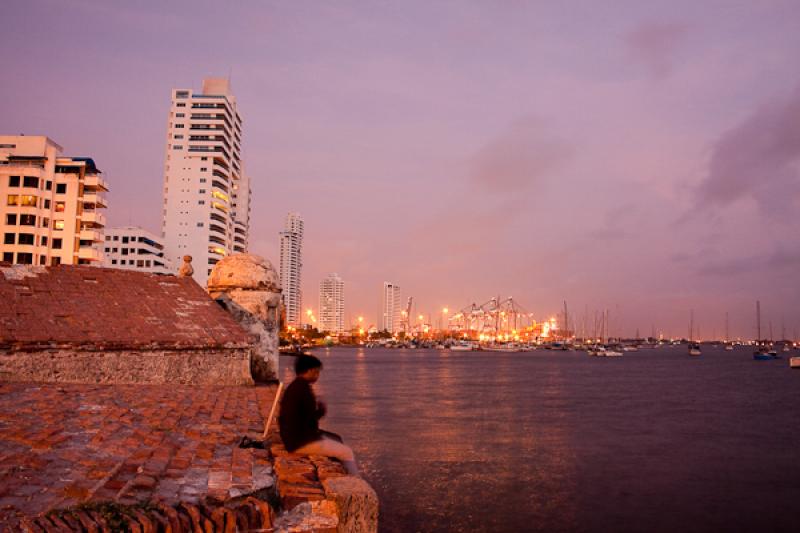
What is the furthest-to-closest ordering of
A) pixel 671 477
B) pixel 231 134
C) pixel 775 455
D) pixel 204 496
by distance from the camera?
pixel 231 134
pixel 775 455
pixel 671 477
pixel 204 496

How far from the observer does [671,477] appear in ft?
57.4

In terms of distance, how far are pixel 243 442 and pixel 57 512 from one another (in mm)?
2936

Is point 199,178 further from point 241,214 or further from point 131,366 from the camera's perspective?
point 131,366

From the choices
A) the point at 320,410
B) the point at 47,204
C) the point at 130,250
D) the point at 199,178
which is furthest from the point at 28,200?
the point at 320,410

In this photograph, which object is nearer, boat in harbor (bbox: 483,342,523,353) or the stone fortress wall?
the stone fortress wall

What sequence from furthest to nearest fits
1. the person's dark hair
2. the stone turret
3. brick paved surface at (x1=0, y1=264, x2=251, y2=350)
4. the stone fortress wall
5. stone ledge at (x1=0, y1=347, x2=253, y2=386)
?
the stone turret, brick paved surface at (x1=0, y1=264, x2=251, y2=350), stone ledge at (x1=0, y1=347, x2=253, y2=386), the person's dark hair, the stone fortress wall

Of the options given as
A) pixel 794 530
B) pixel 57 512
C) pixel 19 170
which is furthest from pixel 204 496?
pixel 19 170

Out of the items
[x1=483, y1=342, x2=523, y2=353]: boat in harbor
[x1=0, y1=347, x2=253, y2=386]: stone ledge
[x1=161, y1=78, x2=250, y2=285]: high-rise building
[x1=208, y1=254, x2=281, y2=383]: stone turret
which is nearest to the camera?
[x1=0, y1=347, x2=253, y2=386]: stone ledge

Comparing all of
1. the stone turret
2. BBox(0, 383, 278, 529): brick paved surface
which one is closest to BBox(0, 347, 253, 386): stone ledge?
BBox(0, 383, 278, 529): brick paved surface

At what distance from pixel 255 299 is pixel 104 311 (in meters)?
5.97

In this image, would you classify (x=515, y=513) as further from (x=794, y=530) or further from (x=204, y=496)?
(x=204, y=496)

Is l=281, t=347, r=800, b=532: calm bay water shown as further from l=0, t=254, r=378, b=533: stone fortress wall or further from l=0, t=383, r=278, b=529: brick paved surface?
l=0, t=383, r=278, b=529: brick paved surface

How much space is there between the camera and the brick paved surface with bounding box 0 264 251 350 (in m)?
14.6

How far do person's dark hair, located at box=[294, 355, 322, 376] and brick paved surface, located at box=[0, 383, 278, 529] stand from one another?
107cm
